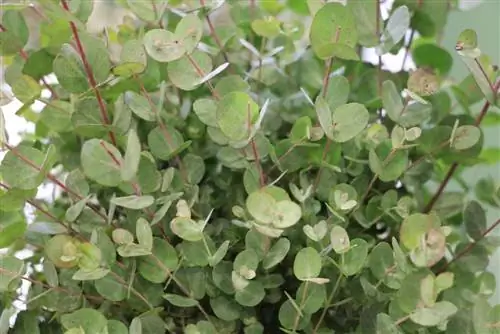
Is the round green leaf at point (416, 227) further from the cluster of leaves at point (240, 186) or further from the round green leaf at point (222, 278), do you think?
the round green leaf at point (222, 278)

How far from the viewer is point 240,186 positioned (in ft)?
1.53

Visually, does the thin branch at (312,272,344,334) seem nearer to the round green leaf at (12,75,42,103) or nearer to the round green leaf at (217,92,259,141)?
the round green leaf at (217,92,259,141)

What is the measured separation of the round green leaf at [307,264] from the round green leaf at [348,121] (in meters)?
0.07

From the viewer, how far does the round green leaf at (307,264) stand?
368 mm

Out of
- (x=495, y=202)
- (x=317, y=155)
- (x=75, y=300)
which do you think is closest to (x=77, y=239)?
(x=75, y=300)

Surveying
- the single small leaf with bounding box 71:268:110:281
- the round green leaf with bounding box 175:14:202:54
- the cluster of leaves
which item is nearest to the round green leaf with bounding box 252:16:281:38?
the cluster of leaves

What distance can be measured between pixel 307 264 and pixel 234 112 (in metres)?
0.09

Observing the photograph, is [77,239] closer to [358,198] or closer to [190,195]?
[190,195]

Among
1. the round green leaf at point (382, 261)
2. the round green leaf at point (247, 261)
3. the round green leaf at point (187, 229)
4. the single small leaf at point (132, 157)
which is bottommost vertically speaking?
the round green leaf at point (382, 261)

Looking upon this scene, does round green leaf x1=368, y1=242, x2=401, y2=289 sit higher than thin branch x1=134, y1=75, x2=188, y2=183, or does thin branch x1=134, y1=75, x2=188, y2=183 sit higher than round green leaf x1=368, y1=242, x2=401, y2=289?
thin branch x1=134, y1=75, x2=188, y2=183

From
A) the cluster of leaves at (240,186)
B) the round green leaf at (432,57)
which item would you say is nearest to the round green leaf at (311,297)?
the cluster of leaves at (240,186)

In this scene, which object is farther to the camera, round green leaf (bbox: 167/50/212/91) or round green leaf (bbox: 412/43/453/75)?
round green leaf (bbox: 412/43/453/75)

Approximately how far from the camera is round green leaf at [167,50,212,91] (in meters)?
0.40

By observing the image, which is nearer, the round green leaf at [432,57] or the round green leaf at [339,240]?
the round green leaf at [339,240]
